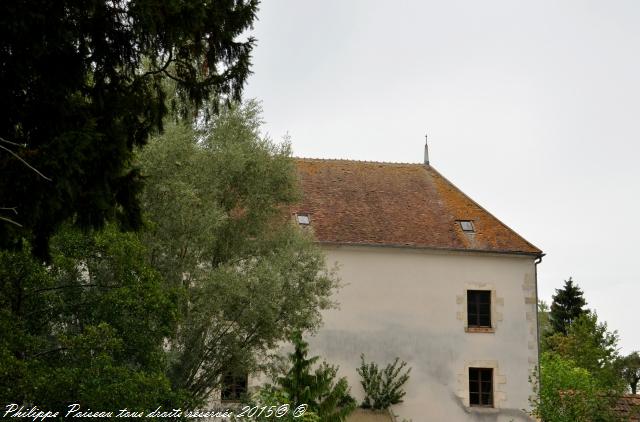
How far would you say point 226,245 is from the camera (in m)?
14.8

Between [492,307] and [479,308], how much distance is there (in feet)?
1.14

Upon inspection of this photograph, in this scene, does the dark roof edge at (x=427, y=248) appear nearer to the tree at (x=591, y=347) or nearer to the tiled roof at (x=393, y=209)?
the tiled roof at (x=393, y=209)

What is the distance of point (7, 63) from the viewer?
6.68 m

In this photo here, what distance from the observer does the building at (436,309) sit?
21.1m

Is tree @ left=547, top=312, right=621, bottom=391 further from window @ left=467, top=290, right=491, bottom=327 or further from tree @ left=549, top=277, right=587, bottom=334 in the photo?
window @ left=467, top=290, right=491, bottom=327

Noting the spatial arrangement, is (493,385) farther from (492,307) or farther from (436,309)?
(436,309)

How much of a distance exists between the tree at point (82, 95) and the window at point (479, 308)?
49.6 feet

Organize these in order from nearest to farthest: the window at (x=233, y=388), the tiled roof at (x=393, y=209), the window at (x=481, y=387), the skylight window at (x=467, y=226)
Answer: the window at (x=233, y=388) < the window at (x=481, y=387) < the tiled roof at (x=393, y=209) < the skylight window at (x=467, y=226)

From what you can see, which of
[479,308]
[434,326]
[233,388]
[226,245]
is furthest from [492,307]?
[226,245]

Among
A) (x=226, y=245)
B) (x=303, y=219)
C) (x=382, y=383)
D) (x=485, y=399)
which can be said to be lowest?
(x=485, y=399)

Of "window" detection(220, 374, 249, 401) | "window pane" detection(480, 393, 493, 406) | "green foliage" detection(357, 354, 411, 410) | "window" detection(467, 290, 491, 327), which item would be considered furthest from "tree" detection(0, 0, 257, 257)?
"window pane" detection(480, 393, 493, 406)

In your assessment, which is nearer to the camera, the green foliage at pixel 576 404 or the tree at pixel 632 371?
the green foliage at pixel 576 404

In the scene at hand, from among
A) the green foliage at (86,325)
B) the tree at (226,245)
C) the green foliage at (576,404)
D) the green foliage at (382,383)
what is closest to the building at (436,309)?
the green foliage at (382,383)

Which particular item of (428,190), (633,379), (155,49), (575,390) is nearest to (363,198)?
(428,190)
